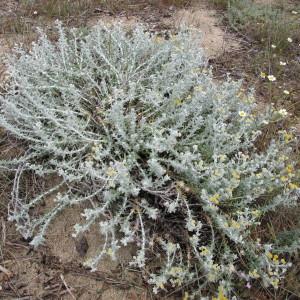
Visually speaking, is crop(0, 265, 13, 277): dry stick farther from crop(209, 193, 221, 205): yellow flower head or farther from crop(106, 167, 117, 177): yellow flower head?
crop(209, 193, 221, 205): yellow flower head

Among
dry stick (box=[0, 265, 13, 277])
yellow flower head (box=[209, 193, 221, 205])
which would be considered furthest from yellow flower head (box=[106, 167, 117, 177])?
dry stick (box=[0, 265, 13, 277])

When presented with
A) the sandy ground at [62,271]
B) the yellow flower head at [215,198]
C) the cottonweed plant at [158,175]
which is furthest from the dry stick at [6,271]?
the yellow flower head at [215,198]

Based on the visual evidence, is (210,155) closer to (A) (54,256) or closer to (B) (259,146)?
(B) (259,146)

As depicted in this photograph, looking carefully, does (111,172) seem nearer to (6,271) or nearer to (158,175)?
(158,175)

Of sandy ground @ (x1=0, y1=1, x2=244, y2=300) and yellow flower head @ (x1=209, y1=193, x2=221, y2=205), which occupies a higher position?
yellow flower head @ (x1=209, y1=193, x2=221, y2=205)

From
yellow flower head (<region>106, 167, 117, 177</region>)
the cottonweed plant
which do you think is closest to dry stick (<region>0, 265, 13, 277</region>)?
the cottonweed plant

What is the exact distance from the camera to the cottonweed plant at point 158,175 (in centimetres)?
227

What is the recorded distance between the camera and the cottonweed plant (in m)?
2.27

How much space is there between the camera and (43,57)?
10.2 ft

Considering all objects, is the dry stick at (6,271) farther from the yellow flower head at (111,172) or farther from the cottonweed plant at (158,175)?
the yellow flower head at (111,172)

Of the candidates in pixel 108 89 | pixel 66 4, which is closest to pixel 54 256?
pixel 108 89

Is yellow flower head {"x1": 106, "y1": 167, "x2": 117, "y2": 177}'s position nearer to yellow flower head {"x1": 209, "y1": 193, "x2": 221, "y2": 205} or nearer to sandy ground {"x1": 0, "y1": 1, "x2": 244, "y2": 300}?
sandy ground {"x1": 0, "y1": 1, "x2": 244, "y2": 300}

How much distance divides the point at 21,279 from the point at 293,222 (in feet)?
5.71

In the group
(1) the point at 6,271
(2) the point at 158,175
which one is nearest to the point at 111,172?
(2) the point at 158,175
